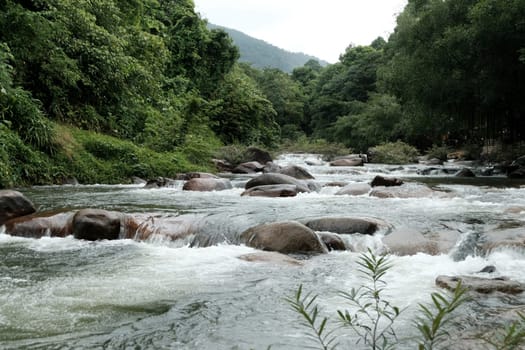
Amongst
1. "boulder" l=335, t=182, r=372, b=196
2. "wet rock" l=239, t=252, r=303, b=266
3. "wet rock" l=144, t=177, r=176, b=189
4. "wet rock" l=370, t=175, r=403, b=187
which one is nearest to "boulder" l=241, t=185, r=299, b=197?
"boulder" l=335, t=182, r=372, b=196

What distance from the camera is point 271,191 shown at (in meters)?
9.99

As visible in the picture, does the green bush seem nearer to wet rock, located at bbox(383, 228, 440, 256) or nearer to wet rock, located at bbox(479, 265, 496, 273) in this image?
wet rock, located at bbox(383, 228, 440, 256)

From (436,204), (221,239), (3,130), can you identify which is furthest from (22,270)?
(436,204)

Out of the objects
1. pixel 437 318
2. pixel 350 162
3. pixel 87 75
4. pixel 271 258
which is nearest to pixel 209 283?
pixel 271 258

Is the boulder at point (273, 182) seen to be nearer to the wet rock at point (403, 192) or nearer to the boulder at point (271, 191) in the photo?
the boulder at point (271, 191)

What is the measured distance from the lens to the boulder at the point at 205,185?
11.0 meters

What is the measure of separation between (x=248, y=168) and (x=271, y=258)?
12.6 m

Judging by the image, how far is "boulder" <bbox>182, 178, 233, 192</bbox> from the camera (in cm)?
1099

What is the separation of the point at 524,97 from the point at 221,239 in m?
13.9

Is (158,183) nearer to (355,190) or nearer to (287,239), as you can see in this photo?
(355,190)

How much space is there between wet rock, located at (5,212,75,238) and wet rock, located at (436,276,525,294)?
4.73m

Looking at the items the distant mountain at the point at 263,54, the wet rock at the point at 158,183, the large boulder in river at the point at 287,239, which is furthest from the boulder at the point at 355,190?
the distant mountain at the point at 263,54

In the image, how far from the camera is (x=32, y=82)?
12367 millimetres

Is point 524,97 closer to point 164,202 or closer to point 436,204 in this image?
point 436,204
